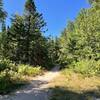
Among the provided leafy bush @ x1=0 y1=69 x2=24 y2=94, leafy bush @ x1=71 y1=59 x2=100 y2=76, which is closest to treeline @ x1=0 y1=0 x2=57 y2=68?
leafy bush @ x1=71 y1=59 x2=100 y2=76

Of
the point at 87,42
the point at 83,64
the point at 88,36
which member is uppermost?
the point at 88,36

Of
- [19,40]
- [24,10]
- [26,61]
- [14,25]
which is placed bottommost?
[26,61]

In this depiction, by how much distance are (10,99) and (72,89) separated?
170 inches

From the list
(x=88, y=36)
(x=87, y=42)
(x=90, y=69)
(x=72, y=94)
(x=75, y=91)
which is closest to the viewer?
(x=72, y=94)

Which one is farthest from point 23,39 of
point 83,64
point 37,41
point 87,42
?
point 83,64

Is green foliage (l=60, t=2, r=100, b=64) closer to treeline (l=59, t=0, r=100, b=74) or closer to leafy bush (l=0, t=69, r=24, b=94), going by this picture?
treeline (l=59, t=0, r=100, b=74)

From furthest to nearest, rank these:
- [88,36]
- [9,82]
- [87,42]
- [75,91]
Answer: [87,42]
[88,36]
[9,82]
[75,91]

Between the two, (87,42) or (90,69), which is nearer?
(90,69)

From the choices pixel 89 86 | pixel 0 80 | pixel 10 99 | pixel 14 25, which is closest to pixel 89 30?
pixel 14 25

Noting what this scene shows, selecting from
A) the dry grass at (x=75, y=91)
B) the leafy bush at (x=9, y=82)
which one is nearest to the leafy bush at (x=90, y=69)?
the dry grass at (x=75, y=91)

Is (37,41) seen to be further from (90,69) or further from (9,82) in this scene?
(9,82)

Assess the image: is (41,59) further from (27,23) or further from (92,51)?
(92,51)

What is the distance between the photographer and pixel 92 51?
29.7 metres

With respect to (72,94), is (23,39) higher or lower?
higher
